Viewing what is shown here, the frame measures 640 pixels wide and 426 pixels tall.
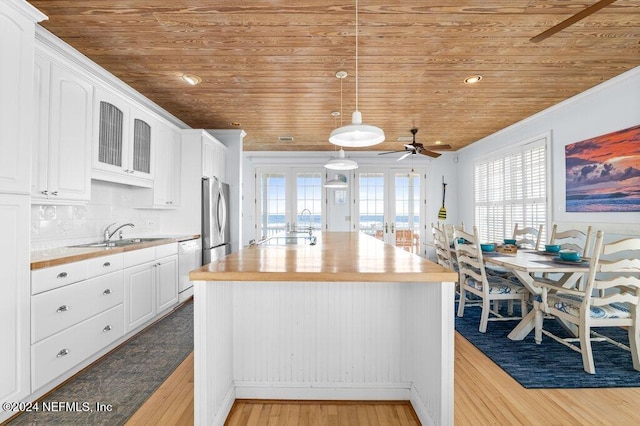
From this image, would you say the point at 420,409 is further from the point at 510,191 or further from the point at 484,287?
the point at 510,191

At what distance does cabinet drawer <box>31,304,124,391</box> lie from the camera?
6.03 ft

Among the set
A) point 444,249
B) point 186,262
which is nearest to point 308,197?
point 186,262

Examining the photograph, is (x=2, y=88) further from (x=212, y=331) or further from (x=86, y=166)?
(x=212, y=331)

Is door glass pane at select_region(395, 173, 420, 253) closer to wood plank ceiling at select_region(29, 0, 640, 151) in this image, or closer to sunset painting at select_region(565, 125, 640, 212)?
wood plank ceiling at select_region(29, 0, 640, 151)

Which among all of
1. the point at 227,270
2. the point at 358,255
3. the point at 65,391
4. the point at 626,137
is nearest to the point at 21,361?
the point at 65,391

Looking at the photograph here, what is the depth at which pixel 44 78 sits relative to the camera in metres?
2.10

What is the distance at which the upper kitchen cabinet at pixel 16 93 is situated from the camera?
1659 millimetres

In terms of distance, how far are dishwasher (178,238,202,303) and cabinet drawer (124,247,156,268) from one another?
1.88 feet

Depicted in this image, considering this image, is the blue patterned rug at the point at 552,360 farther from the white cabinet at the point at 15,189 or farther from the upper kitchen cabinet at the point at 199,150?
the upper kitchen cabinet at the point at 199,150

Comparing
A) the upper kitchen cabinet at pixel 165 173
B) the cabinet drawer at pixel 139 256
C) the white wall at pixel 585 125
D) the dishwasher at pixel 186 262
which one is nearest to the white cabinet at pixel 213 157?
the upper kitchen cabinet at pixel 165 173

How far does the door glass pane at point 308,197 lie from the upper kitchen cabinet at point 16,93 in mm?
5255

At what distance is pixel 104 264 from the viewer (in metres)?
2.37

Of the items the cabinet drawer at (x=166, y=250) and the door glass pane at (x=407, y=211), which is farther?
the door glass pane at (x=407, y=211)

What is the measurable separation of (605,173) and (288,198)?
206 inches
